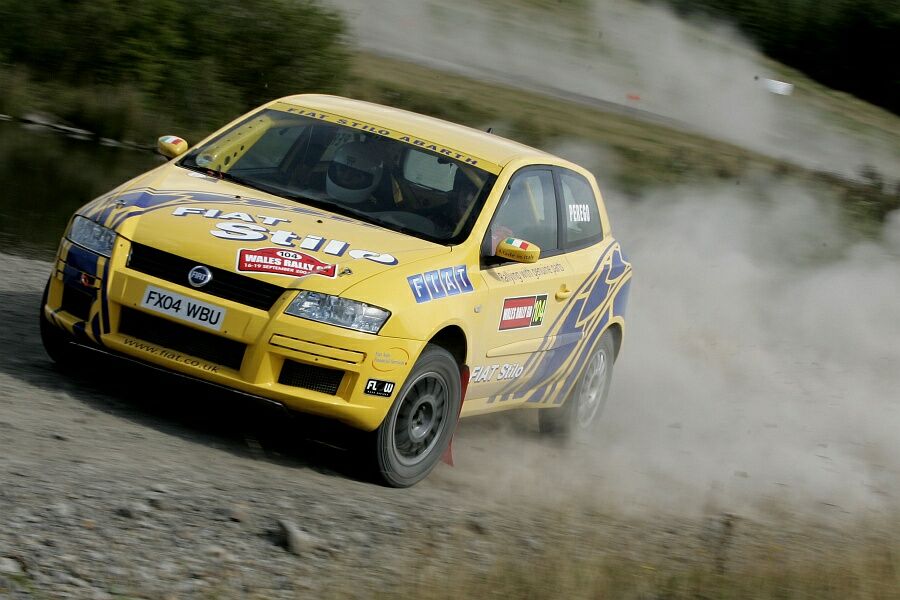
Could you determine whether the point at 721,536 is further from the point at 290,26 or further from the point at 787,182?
the point at 787,182

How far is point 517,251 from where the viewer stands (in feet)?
23.6

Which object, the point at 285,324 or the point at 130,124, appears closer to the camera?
the point at 285,324

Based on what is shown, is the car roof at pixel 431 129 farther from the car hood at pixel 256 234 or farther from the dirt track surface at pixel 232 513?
the dirt track surface at pixel 232 513

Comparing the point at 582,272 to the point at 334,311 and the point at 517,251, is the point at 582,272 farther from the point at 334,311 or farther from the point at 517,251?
the point at 334,311

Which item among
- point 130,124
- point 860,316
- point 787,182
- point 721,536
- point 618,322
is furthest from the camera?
point 787,182

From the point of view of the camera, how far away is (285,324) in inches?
246

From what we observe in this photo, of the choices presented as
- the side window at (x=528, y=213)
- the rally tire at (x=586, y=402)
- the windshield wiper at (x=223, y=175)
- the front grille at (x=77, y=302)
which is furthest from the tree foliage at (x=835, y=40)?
the front grille at (x=77, y=302)

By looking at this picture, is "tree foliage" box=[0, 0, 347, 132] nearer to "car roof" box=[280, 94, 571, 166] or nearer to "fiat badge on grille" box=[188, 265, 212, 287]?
"car roof" box=[280, 94, 571, 166]

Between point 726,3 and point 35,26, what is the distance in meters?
28.9

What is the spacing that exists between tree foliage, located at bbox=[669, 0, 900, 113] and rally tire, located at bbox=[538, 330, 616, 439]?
115 ft

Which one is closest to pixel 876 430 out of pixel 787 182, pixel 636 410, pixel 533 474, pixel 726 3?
pixel 636 410

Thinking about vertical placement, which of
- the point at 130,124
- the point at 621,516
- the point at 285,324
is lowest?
the point at 130,124

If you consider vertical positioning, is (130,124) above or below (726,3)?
below

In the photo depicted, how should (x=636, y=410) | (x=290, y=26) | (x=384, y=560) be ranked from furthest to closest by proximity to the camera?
1. (x=290, y=26)
2. (x=636, y=410)
3. (x=384, y=560)
